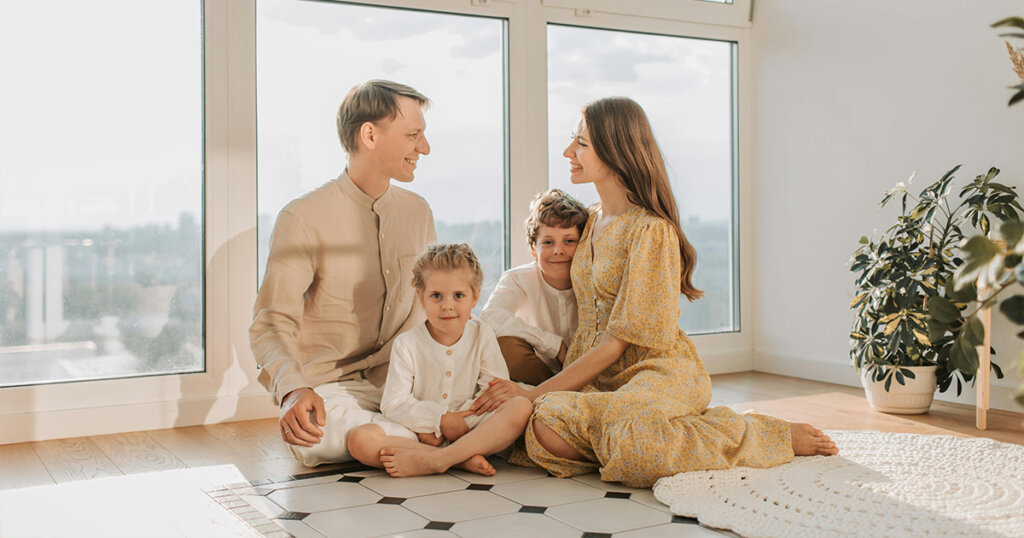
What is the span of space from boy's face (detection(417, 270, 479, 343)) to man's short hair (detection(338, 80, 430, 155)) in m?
0.52

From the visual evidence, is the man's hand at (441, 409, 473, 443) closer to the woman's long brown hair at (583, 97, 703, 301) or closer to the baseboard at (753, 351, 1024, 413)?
the woman's long brown hair at (583, 97, 703, 301)

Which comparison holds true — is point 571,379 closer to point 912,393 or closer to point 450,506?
point 450,506

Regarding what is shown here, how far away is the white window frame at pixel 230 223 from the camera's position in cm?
312

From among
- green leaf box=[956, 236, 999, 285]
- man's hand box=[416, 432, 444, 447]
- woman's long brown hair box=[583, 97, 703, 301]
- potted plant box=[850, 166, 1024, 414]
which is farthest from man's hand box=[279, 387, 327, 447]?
potted plant box=[850, 166, 1024, 414]

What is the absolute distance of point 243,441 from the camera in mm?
2971

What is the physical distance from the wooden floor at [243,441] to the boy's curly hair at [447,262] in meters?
0.62

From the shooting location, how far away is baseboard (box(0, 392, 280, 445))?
3029 mm

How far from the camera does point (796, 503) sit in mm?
2074

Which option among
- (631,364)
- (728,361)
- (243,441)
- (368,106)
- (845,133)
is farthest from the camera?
(728,361)

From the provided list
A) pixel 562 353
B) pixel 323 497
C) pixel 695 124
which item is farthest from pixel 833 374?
pixel 323 497

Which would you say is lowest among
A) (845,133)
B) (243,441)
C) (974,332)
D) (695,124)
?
(243,441)

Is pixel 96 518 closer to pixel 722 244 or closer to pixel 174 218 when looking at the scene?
pixel 174 218

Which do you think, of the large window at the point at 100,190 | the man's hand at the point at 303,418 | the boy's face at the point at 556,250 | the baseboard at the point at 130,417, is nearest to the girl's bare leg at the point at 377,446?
the man's hand at the point at 303,418

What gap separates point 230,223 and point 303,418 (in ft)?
4.66
